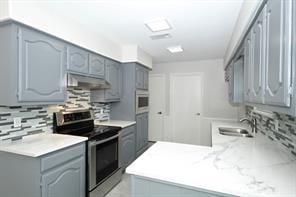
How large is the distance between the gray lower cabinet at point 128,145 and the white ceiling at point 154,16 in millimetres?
1617

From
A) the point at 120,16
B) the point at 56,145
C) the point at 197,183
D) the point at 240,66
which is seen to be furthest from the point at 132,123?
the point at 197,183

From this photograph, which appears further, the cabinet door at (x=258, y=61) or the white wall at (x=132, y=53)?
the white wall at (x=132, y=53)

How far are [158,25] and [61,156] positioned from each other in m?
1.96

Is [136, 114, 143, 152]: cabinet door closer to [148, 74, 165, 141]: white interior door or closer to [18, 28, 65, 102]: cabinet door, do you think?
[148, 74, 165, 141]: white interior door

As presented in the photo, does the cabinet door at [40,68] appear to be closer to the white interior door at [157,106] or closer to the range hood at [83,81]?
the range hood at [83,81]

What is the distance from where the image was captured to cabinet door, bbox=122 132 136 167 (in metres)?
3.01

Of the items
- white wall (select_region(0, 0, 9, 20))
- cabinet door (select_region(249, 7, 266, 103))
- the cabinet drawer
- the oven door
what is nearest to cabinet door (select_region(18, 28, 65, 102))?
white wall (select_region(0, 0, 9, 20))

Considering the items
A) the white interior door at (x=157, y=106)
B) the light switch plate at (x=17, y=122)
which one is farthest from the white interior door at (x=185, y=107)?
the light switch plate at (x=17, y=122)

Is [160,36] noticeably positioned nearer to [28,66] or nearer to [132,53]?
[132,53]

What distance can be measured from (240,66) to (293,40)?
221cm

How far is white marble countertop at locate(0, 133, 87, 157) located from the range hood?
69 centimetres

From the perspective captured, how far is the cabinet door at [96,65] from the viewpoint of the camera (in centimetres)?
260

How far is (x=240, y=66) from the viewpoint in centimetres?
277

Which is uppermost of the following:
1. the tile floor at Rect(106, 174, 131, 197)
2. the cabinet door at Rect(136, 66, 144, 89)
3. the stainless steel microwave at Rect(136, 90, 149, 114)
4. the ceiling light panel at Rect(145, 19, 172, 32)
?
the ceiling light panel at Rect(145, 19, 172, 32)
